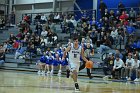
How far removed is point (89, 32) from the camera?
25.3m

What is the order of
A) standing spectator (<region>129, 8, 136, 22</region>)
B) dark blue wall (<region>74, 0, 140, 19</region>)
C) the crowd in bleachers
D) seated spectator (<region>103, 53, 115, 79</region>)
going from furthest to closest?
1. dark blue wall (<region>74, 0, 140, 19</region>)
2. standing spectator (<region>129, 8, 136, 22</region>)
3. the crowd in bleachers
4. seated spectator (<region>103, 53, 115, 79</region>)

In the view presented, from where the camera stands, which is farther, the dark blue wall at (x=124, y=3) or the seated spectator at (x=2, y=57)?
the dark blue wall at (x=124, y=3)

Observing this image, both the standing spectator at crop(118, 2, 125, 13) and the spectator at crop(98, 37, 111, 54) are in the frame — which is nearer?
the spectator at crop(98, 37, 111, 54)

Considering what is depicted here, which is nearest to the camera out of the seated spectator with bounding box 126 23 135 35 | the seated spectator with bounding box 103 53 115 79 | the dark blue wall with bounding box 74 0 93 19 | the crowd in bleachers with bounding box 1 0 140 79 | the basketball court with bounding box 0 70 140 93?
the basketball court with bounding box 0 70 140 93

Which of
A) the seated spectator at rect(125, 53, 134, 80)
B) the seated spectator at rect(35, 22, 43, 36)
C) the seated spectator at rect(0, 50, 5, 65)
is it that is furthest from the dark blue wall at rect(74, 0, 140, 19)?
the seated spectator at rect(125, 53, 134, 80)

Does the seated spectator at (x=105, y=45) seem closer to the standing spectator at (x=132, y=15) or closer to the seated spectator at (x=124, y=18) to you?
the seated spectator at (x=124, y=18)

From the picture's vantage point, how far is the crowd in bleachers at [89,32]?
23.2 m

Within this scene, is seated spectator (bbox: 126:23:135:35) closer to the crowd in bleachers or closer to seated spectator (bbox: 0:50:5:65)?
the crowd in bleachers

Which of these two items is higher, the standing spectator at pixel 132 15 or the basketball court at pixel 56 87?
the standing spectator at pixel 132 15

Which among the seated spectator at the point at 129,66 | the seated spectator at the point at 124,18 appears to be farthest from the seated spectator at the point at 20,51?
the seated spectator at the point at 129,66

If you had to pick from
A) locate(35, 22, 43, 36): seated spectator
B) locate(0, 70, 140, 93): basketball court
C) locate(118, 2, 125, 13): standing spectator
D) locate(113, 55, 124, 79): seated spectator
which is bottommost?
locate(0, 70, 140, 93): basketball court

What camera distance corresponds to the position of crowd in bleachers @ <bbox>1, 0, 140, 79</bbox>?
912 inches

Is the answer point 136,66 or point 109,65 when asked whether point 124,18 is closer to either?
point 109,65

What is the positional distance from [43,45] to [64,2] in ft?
32.5
